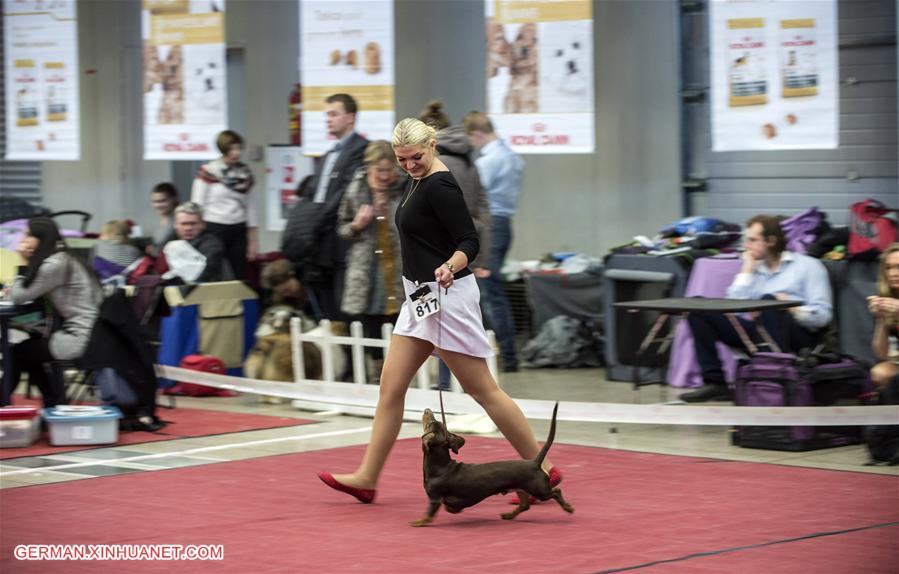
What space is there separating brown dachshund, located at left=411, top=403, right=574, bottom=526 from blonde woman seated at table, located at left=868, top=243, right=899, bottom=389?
2.71m

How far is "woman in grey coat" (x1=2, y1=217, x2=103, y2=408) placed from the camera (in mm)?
9312

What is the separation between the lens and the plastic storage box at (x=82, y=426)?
8.76m

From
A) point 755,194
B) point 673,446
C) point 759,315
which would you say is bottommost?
point 673,446

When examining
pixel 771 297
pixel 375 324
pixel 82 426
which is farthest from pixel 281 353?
pixel 771 297

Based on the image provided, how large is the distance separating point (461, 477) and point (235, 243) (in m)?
6.56

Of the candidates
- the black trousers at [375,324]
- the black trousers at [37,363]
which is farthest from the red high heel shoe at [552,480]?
the black trousers at [37,363]

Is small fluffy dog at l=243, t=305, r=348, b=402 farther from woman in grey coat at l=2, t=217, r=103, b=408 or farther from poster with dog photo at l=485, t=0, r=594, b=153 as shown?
poster with dog photo at l=485, t=0, r=594, b=153

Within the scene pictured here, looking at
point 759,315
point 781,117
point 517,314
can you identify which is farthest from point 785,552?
point 517,314

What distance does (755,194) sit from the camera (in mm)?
12148

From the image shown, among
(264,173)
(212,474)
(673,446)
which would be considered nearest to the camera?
(212,474)

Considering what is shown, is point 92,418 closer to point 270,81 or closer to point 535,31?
point 535,31

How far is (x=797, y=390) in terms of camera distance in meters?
8.45

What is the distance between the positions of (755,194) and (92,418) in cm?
590

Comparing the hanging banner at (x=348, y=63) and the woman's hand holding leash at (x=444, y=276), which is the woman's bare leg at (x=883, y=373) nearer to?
the woman's hand holding leash at (x=444, y=276)
